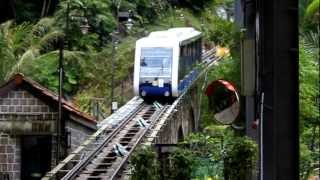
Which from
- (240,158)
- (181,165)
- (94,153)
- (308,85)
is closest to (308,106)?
(308,85)

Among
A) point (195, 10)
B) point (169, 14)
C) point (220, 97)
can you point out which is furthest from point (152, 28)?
point (220, 97)

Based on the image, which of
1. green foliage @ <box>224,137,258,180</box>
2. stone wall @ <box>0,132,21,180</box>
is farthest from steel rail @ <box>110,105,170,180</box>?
green foliage @ <box>224,137,258,180</box>

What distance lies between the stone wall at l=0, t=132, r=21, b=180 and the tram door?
0.53 ft

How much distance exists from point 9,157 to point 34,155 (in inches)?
26.9

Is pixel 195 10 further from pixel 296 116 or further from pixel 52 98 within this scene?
pixel 296 116

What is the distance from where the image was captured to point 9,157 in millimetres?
20750

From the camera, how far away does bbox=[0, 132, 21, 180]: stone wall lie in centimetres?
2058

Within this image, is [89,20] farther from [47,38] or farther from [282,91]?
[282,91]

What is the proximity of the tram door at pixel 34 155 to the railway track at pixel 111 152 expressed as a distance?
957 millimetres

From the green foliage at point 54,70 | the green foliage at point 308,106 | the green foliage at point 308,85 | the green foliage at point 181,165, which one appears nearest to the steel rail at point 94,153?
the green foliage at point 308,106

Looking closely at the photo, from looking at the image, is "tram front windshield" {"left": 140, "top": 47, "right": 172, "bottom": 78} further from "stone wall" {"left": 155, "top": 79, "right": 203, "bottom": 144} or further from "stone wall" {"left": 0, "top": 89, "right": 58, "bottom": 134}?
"stone wall" {"left": 0, "top": 89, "right": 58, "bottom": 134}

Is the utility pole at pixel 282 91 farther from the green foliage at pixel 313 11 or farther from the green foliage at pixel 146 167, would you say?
the green foliage at pixel 313 11

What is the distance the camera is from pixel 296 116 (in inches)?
376

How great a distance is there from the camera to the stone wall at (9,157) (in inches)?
810
